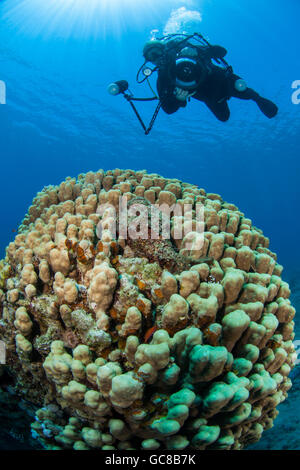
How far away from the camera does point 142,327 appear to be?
212 cm

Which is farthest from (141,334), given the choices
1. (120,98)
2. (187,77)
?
(120,98)

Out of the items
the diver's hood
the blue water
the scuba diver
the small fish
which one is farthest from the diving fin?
the blue water

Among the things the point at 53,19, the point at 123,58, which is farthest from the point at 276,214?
the point at 53,19

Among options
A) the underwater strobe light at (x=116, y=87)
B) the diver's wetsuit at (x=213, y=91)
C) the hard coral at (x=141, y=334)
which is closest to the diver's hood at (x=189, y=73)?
the diver's wetsuit at (x=213, y=91)

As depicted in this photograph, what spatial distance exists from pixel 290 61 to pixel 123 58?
19058mm

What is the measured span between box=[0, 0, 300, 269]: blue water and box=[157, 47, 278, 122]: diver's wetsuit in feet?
71.2

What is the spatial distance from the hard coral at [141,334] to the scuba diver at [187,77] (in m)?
4.26

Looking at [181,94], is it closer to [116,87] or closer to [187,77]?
[187,77]

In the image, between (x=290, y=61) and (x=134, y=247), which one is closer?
(x=134, y=247)

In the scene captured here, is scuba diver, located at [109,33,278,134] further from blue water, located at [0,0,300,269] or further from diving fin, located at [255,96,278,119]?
blue water, located at [0,0,300,269]

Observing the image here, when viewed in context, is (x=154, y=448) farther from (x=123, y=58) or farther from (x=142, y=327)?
(x=123, y=58)

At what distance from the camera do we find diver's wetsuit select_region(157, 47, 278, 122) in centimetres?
634

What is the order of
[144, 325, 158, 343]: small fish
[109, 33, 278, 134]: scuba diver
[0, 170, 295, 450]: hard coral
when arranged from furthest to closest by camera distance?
[109, 33, 278, 134]: scuba diver < [144, 325, 158, 343]: small fish < [0, 170, 295, 450]: hard coral

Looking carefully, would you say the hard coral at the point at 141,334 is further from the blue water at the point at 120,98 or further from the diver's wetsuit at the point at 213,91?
the blue water at the point at 120,98
